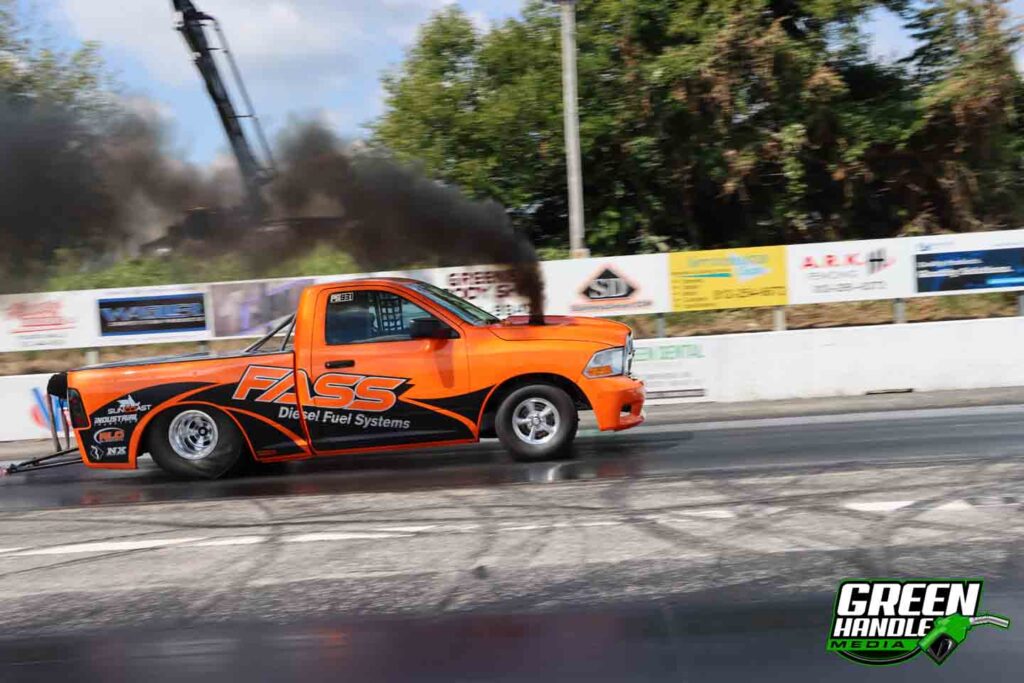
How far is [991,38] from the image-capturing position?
64.7ft

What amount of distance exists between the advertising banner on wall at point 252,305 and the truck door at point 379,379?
14.6 feet

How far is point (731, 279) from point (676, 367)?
4.47 ft

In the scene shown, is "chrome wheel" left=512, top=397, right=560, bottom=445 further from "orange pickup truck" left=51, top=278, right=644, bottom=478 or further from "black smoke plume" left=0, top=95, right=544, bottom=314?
"black smoke plume" left=0, top=95, right=544, bottom=314

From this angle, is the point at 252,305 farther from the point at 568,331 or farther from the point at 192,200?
the point at 568,331

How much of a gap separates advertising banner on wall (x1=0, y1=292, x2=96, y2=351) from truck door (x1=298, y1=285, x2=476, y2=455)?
5.60 meters

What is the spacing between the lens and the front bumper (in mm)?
9492

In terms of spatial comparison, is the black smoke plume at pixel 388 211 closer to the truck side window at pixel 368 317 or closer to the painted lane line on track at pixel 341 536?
the truck side window at pixel 368 317

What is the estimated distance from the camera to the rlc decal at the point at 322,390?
31.1ft

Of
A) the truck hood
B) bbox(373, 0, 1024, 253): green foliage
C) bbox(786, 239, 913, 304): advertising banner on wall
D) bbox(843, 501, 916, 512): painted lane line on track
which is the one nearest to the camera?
bbox(843, 501, 916, 512): painted lane line on track

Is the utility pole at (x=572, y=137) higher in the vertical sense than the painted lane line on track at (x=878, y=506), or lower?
higher

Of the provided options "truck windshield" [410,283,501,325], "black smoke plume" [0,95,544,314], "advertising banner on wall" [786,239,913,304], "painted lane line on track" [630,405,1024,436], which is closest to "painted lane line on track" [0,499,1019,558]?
"truck windshield" [410,283,501,325]

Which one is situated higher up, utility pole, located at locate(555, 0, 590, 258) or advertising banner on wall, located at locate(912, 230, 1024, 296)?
utility pole, located at locate(555, 0, 590, 258)

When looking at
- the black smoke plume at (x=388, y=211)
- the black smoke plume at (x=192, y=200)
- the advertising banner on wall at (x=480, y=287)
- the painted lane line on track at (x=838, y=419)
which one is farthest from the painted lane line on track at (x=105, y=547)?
the advertising banner on wall at (x=480, y=287)

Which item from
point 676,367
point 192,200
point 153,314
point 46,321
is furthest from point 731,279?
point 46,321
